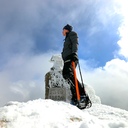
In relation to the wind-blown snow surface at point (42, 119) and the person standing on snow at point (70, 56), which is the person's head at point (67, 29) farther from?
the wind-blown snow surface at point (42, 119)

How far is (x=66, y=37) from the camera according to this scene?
7.36 m

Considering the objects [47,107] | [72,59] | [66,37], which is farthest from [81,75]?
[47,107]

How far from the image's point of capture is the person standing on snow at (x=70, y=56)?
656 centimetres

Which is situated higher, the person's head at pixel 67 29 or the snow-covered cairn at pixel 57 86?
the snow-covered cairn at pixel 57 86

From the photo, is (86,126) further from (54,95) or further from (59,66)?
(59,66)

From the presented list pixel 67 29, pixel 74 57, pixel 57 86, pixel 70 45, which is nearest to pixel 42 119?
pixel 74 57

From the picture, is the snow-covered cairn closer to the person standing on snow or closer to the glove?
the person standing on snow

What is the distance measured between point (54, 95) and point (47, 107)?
7.98 m

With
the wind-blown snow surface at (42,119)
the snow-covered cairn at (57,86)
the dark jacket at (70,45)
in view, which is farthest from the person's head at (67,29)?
the snow-covered cairn at (57,86)

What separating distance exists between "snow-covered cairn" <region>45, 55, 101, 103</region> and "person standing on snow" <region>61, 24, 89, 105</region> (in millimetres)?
4999

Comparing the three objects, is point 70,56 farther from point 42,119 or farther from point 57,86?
point 57,86

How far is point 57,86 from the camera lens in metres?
12.8

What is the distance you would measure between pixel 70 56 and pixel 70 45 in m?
0.51

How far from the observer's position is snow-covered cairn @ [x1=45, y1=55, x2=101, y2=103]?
39.0ft
